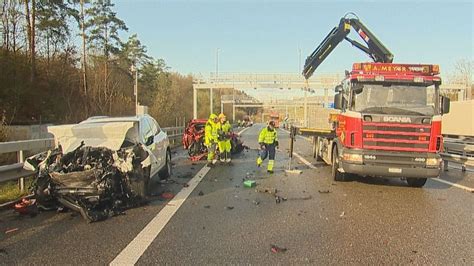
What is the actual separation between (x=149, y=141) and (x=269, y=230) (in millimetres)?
3932

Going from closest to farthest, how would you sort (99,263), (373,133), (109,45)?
1. (99,263)
2. (373,133)
3. (109,45)

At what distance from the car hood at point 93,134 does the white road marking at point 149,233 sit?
4.91 feet

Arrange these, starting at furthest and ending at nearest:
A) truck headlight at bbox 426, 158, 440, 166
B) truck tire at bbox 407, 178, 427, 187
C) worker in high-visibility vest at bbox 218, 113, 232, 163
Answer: worker in high-visibility vest at bbox 218, 113, 232, 163, truck tire at bbox 407, 178, 427, 187, truck headlight at bbox 426, 158, 440, 166

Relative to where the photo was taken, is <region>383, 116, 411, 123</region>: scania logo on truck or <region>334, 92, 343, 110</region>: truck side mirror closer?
<region>383, 116, 411, 123</region>: scania logo on truck

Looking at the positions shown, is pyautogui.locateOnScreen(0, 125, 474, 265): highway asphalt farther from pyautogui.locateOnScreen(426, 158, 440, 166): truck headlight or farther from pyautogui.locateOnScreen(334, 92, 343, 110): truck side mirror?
pyautogui.locateOnScreen(334, 92, 343, 110): truck side mirror

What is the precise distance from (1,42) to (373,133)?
25286 millimetres

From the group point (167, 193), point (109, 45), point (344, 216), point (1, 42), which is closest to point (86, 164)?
point (167, 193)

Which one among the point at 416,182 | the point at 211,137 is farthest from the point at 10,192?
the point at 416,182

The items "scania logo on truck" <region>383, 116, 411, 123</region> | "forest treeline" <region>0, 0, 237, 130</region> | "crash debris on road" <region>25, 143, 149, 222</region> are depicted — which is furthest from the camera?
"forest treeline" <region>0, 0, 237, 130</region>

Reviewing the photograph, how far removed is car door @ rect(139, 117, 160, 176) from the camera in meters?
8.68

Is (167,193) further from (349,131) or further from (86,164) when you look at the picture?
(349,131)

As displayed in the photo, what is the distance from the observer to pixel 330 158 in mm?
Answer: 12242

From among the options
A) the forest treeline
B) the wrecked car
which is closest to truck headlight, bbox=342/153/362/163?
the wrecked car

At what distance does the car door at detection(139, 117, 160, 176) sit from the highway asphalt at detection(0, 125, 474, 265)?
56 cm
